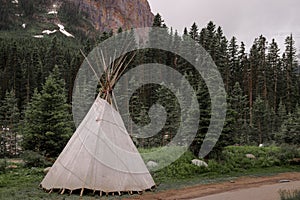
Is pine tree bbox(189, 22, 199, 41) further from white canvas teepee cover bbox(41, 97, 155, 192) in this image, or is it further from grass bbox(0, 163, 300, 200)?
white canvas teepee cover bbox(41, 97, 155, 192)

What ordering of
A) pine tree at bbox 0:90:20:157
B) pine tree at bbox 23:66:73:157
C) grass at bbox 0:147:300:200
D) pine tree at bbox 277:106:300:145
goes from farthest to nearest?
1. pine tree at bbox 0:90:20:157
2. pine tree at bbox 277:106:300:145
3. pine tree at bbox 23:66:73:157
4. grass at bbox 0:147:300:200

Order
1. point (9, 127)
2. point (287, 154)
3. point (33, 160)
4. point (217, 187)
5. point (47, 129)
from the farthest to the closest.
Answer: point (9, 127)
point (287, 154)
point (47, 129)
point (33, 160)
point (217, 187)

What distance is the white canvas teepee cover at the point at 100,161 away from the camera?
A: 10703 millimetres

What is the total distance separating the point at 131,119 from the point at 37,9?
452ft

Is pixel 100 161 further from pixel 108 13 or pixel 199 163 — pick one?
pixel 108 13

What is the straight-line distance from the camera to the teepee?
10.7 metres

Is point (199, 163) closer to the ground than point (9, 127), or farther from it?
closer to the ground

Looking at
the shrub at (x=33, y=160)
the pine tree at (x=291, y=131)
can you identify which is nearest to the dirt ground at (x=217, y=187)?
the shrub at (x=33, y=160)

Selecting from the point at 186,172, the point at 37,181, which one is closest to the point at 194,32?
the point at 186,172

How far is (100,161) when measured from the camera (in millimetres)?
10891

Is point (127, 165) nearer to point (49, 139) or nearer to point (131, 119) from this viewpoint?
point (49, 139)

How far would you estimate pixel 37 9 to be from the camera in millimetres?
149500

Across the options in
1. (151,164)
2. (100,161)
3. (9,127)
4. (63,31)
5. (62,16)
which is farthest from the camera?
(62,16)

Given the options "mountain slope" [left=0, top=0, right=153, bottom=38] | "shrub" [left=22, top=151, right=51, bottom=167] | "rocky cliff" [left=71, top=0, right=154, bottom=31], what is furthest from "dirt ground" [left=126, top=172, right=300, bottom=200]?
"rocky cliff" [left=71, top=0, right=154, bottom=31]
